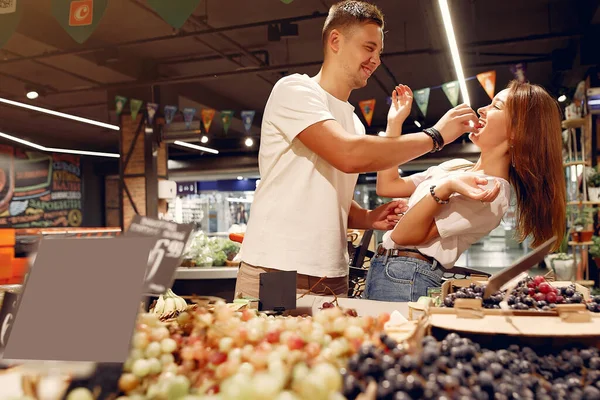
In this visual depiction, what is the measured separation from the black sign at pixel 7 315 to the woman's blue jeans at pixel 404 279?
124cm

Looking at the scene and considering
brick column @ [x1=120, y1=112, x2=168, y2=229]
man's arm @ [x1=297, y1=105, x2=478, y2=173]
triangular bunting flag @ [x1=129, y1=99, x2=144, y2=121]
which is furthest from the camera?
brick column @ [x1=120, y1=112, x2=168, y2=229]

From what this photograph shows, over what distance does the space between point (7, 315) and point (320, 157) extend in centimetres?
109

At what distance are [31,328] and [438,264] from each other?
1393 mm

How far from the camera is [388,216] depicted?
6.81 feet

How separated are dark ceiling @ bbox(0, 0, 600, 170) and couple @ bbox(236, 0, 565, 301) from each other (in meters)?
4.49

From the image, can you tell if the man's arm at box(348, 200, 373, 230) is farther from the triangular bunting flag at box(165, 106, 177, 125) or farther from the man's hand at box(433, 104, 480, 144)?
the triangular bunting flag at box(165, 106, 177, 125)

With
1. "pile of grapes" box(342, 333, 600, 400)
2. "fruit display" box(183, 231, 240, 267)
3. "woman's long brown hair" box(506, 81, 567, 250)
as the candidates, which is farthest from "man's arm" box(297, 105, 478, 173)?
"fruit display" box(183, 231, 240, 267)

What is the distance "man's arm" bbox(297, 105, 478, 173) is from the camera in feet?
5.37

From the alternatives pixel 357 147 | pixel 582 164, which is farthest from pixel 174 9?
pixel 582 164

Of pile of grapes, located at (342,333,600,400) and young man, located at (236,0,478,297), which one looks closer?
pile of grapes, located at (342,333,600,400)

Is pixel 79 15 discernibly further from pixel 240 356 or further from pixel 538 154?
pixel 240 356

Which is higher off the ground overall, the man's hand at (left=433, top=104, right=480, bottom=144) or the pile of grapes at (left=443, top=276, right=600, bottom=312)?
the man's hand at (left=433, top=104, right=480, bottom=144)

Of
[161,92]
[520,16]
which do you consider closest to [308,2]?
[520,16]

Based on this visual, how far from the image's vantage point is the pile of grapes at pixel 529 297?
3.74 ft
